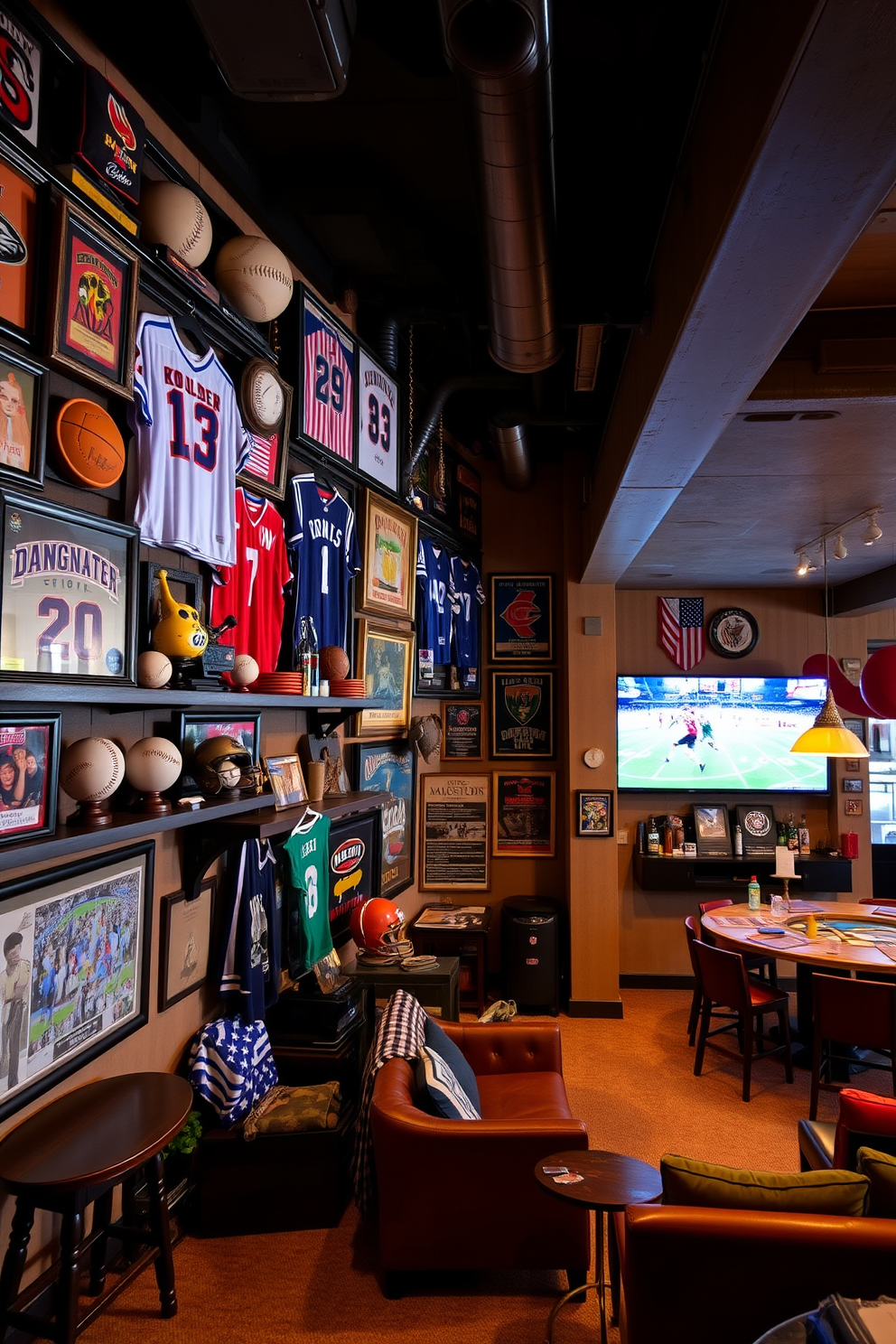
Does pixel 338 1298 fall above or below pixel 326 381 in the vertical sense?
below

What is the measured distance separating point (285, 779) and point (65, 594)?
1489mm

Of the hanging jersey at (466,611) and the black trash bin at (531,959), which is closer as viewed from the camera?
the black trash bin at (531,959)

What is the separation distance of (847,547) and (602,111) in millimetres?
3870

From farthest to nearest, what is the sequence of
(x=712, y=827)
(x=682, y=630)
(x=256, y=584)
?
(x=682, y=630), (x=712, y=827), (x=256, y=584)

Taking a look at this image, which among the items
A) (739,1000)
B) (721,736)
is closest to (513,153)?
(739,1000)

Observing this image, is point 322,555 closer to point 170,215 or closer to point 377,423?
point 377,423

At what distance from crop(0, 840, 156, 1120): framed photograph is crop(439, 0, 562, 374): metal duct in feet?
7.39

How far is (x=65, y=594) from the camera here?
7.13ft

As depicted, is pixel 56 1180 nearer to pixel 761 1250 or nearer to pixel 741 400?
pixel 761 1250

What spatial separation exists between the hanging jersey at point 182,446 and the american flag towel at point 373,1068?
194cm

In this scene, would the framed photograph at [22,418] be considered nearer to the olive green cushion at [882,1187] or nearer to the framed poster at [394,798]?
the framed poster at [394,798]

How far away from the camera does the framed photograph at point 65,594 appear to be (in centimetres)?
201

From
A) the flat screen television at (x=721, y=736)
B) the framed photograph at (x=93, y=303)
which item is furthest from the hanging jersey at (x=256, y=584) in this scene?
the flat screen television at (x=721, y=736)

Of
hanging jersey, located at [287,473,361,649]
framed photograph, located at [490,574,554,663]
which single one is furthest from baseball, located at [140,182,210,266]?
framed photograph, located at [490,574,554,663]
